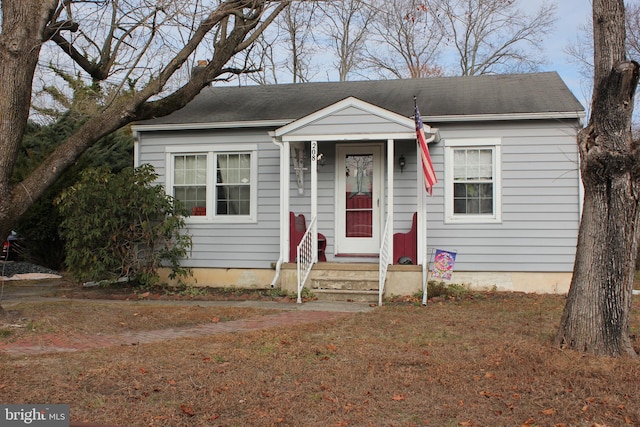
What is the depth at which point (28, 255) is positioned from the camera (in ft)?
51.4

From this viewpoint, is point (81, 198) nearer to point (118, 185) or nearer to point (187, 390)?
point (118, 185)

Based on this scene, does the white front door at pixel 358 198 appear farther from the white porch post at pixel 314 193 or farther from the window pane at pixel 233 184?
the window pane at pixel 233 184

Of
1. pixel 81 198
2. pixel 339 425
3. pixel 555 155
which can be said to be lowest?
pixel 339 425

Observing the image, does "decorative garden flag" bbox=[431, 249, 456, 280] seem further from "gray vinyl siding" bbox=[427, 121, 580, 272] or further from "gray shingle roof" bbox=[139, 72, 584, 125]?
"gray shingle roof" bbox=[139, 72, 584, 125]

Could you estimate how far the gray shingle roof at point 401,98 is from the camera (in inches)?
429

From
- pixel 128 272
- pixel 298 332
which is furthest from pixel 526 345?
pixel 128 272

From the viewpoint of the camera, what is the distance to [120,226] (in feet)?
34.8

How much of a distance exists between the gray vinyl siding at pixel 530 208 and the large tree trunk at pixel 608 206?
5.10 meters

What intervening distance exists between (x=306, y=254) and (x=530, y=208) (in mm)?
4174

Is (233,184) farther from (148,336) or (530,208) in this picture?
(530,208)

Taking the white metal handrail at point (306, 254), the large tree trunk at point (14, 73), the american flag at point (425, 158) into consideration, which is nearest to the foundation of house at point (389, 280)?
the white metal handrail at point (306, 254)

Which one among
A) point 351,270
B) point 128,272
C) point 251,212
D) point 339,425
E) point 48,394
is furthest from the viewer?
point 251,212

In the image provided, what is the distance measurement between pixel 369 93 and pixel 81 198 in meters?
6.32

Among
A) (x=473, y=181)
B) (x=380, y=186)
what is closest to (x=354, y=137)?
(x=380, y=186)
